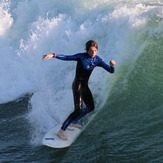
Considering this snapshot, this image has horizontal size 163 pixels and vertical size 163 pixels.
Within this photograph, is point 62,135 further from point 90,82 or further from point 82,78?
point 90,82

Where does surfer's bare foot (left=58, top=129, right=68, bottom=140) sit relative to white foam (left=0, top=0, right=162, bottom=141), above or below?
below

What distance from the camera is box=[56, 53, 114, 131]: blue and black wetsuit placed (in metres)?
5.84

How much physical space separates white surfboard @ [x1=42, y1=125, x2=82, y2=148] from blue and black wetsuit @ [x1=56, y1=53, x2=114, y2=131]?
0.71 feet

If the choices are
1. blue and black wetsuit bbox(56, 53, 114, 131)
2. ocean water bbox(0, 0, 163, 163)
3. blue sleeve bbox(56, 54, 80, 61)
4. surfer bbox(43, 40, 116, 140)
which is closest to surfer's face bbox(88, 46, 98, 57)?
surfer bbox(43, 40, 116, 140)

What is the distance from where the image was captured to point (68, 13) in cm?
1189

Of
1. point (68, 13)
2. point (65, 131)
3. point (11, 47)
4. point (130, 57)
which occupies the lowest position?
point (65, 131)

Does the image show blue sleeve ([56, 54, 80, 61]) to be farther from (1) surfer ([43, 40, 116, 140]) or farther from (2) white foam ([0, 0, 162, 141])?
(2) white foam ([0, 0, 162, 141])

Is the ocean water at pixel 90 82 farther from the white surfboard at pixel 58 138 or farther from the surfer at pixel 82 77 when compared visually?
the surfer at pixel 82 77

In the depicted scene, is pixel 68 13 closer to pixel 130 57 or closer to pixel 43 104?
pixel 130 57

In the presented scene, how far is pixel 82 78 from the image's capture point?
602cm

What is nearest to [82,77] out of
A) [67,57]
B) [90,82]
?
[67,57]

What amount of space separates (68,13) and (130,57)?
434cm

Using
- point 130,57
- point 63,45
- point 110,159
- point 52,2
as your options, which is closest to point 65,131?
point 110,159

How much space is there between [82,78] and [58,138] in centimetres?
125
